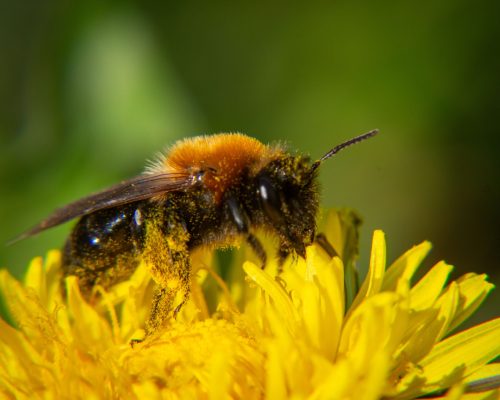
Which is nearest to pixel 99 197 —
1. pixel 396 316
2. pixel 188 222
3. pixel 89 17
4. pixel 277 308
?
pixel 188 222

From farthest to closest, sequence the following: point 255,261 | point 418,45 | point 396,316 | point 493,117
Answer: point 418,45, point 493,117, point 255,261, point 396,316

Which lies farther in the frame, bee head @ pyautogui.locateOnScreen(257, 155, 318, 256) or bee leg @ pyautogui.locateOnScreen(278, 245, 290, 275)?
bee leg @ pyautogui.locateOnScreen(278, 245, 290, 275)

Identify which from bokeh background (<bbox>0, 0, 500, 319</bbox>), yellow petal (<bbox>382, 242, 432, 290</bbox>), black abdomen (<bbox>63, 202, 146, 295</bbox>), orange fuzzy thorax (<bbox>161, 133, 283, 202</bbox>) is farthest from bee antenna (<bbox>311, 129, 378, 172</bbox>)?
bokeh background (<bbox>0, 0, 500, 319</bbox>)

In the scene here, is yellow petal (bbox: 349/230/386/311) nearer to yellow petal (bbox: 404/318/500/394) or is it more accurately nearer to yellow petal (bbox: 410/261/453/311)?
yellow petal (bbox: 410/261/453/311)

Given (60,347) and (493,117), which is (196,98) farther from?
(60,347)

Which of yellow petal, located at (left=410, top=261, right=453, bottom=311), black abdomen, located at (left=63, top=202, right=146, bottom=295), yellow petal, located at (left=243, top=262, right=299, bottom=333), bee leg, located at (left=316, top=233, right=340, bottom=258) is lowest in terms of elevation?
yellow petal, located at (left=410, top=261, right=453, bottom=311)

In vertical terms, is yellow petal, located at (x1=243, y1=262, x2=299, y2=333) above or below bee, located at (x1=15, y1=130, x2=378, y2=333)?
below

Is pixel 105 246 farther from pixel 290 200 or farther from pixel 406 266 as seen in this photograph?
pixel 406 266
